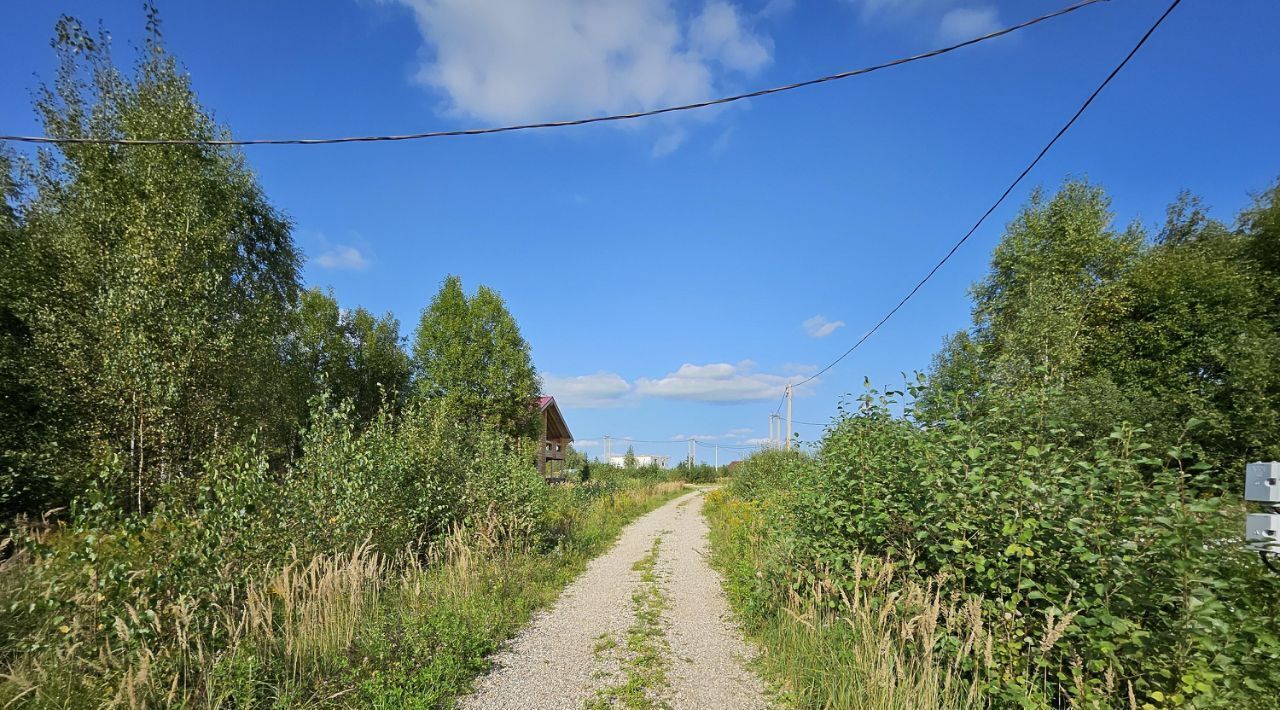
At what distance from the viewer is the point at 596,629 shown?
5883mm

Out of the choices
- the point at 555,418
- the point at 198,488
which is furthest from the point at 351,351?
the point at 198,488

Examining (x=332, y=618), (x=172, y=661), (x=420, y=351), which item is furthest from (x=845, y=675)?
(x=420, y=351)

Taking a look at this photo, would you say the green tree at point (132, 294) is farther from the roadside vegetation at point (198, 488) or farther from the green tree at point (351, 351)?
the green tree at point (351, 351)

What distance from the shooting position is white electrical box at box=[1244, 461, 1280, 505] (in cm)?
346

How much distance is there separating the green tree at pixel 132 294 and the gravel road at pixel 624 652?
7473 mm

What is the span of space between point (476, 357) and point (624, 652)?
2072 cm

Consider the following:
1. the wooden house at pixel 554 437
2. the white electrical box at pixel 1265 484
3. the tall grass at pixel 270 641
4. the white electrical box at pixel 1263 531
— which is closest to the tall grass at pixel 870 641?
the white electrical box at pixel 1263 531

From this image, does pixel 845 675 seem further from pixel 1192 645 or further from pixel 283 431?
pixel 283 431

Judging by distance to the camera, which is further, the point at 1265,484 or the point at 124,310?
the point at 124,310

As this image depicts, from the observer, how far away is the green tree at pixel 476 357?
23.9 metres

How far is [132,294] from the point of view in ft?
28.3

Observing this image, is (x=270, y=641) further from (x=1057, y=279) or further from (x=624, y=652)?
(x=1057, y=279)

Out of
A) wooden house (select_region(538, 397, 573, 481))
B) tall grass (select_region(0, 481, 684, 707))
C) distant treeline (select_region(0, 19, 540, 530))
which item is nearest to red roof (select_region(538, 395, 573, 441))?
wooden house (select_region(538, 397, 573, 481))

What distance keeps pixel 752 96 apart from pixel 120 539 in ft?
22.9
